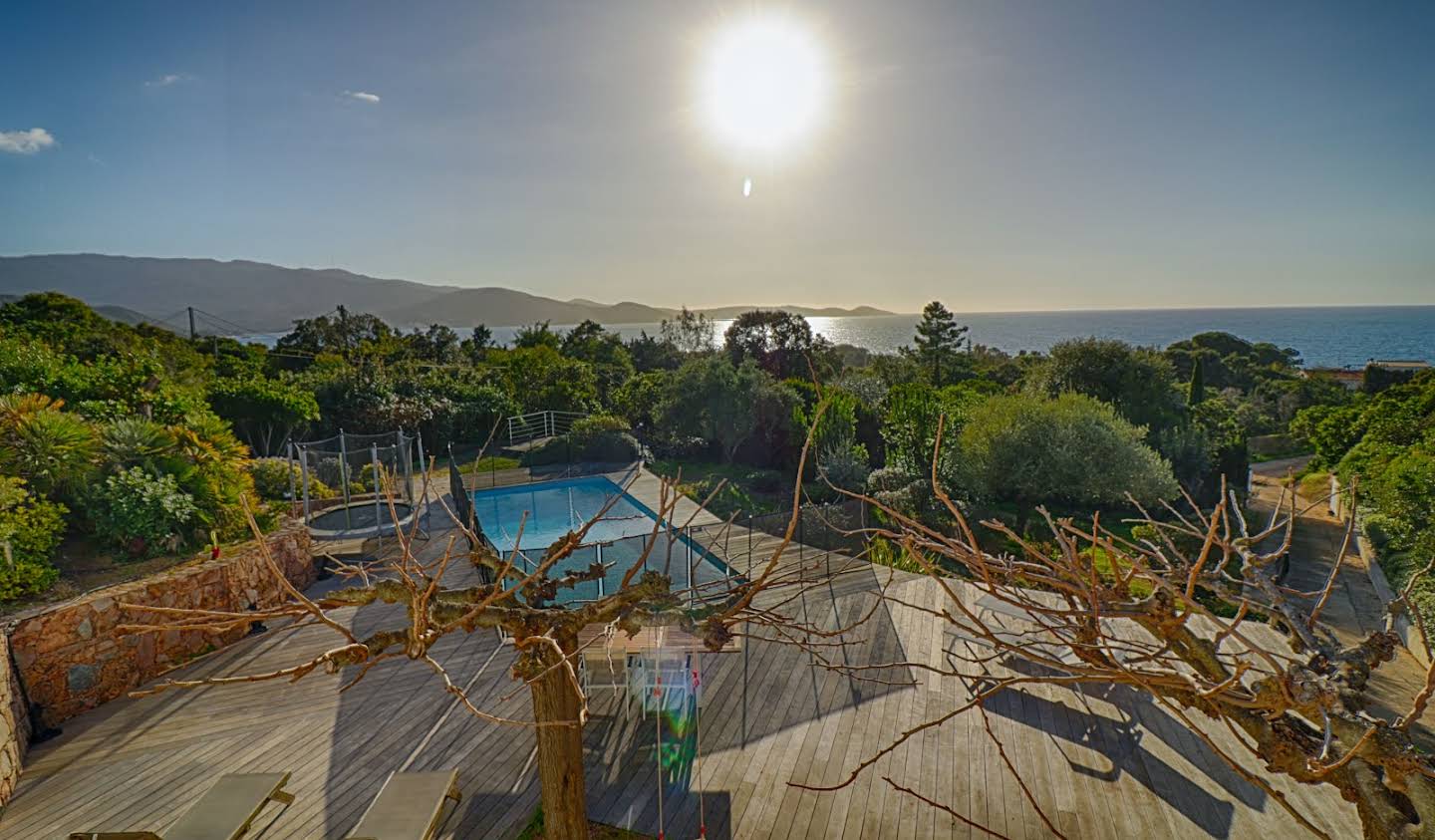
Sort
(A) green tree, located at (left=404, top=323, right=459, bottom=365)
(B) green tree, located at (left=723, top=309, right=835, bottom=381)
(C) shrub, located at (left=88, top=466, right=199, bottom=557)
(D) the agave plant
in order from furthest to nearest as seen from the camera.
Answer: (A) green tree, located at (left=404, top=323, right=459, bottom=365) < (B) green tree, located at (left=723, top=309, right=835, bottom=381) < (D) the agave plant < (C) shrub, located at (left=88, top=466, right=199, bottom=557)

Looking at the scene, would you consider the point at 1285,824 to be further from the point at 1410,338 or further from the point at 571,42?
the point at 1410,338

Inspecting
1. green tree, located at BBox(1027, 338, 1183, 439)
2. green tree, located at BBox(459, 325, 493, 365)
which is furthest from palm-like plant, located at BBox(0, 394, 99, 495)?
green tree, located at BBox(459, 325, 493, 365)

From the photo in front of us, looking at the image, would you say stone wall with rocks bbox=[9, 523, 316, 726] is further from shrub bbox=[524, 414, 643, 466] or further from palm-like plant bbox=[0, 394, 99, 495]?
shrub bbox=[524, 414, 643, 466]

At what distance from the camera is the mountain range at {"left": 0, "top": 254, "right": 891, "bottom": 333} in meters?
131

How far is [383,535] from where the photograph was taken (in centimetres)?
995

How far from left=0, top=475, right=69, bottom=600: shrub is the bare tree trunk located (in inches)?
245

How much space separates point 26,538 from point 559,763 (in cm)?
664

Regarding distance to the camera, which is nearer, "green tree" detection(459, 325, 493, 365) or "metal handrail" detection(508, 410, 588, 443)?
"metal handrail" detection(508, 410, 588, 443)

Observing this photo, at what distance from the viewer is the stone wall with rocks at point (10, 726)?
463 cm

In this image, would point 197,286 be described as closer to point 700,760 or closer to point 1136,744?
point 700,760

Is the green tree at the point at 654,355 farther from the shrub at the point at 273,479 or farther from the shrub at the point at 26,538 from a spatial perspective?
the shrub at the point at 26,538

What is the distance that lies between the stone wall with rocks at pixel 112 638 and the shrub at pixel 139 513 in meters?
0.54

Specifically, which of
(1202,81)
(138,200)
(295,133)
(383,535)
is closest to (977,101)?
(1202,81)

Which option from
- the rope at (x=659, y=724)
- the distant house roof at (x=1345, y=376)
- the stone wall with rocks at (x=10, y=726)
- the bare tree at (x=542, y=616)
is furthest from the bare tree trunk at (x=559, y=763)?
the distant house roof at (x=1345, y=376)
